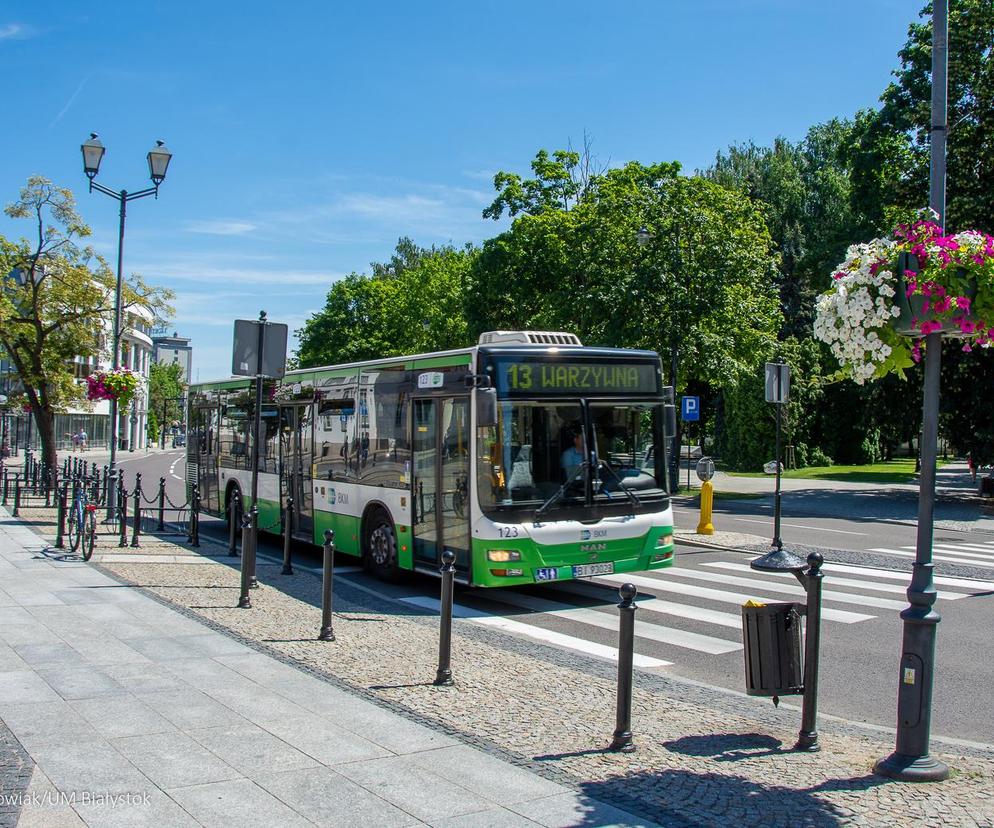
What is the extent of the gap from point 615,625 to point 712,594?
234cm

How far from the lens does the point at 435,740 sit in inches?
236

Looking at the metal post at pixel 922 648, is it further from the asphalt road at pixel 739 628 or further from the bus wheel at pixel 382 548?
the bus wheel at pixel 382 548

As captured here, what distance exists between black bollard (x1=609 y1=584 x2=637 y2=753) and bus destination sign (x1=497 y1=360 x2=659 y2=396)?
16.6 ft

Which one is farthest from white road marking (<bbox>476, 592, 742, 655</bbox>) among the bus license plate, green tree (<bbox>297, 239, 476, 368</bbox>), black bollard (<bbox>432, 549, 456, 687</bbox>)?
green tree (<bbox>297, 239, 476, 368</bbox>)

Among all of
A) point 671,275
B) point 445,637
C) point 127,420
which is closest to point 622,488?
point 445,637

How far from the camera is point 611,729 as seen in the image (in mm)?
6363

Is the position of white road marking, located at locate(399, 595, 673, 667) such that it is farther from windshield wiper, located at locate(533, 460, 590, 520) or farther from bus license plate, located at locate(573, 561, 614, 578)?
windshield wiper, located at locate(533, 460, 590, 520)

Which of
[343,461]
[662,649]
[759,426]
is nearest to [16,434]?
Result: [759,426]

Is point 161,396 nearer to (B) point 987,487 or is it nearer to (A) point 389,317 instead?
(A) point 389,317

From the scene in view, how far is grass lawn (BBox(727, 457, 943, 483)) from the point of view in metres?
38.8

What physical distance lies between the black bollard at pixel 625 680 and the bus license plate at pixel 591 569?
4974 mm

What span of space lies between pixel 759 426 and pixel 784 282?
10.4m

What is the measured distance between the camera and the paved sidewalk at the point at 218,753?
15.7 feet

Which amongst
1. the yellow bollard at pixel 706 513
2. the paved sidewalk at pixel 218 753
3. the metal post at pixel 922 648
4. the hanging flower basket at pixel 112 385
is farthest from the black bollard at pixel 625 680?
the hanging flower basket at pixel 112 385
